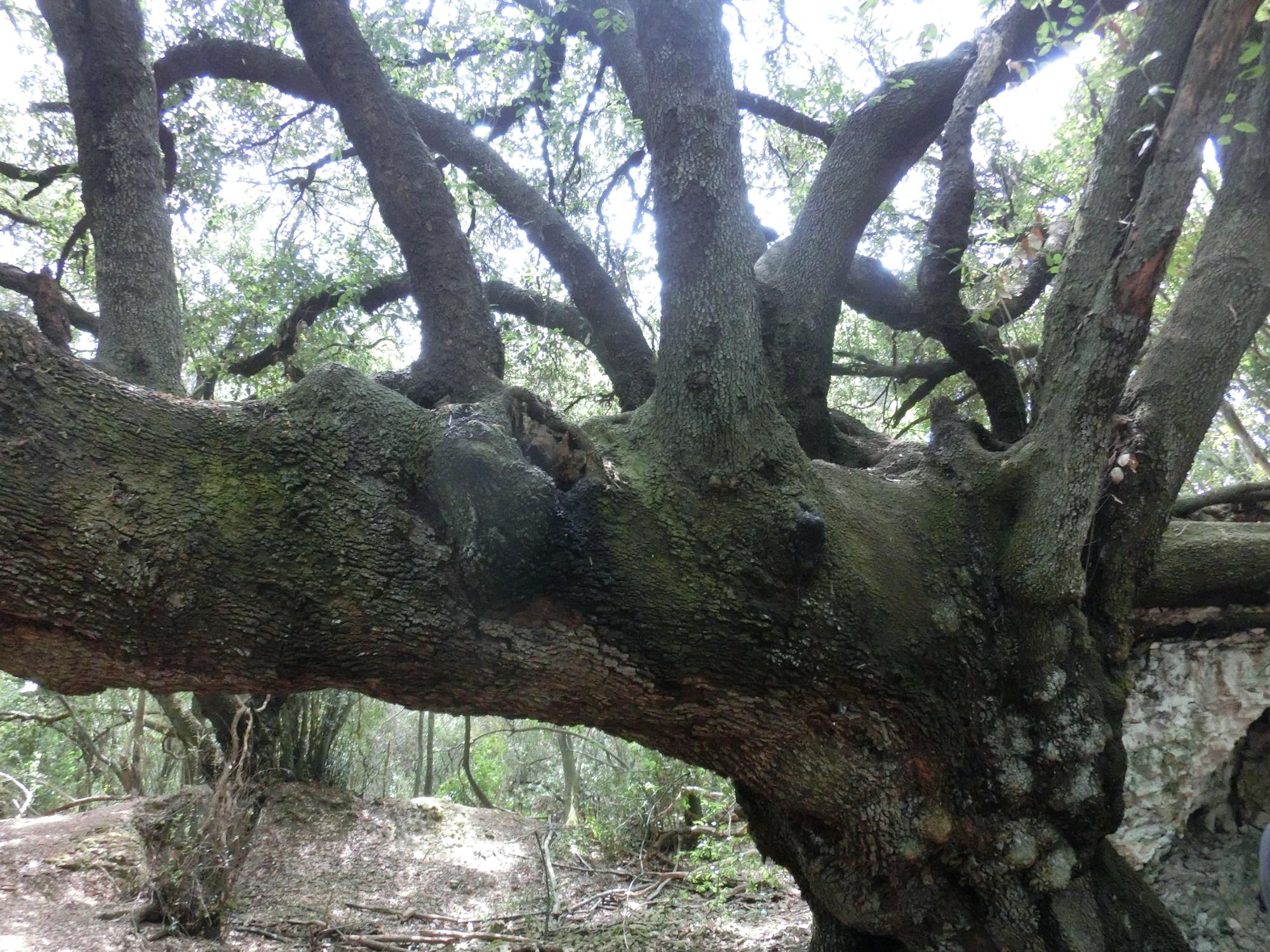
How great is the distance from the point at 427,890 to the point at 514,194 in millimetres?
4487

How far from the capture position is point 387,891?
17.5 feet

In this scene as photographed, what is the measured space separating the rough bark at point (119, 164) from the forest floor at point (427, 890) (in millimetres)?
3096

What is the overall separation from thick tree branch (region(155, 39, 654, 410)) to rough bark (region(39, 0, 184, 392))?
4.45ft

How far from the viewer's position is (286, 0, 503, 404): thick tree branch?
2891 millimetres

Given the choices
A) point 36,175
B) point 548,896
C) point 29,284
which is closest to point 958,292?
point 29,284

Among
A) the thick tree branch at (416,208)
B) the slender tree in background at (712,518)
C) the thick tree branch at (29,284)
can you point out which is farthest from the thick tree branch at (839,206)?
the thick tree branch at (29,284)

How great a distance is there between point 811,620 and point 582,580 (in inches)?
28.6

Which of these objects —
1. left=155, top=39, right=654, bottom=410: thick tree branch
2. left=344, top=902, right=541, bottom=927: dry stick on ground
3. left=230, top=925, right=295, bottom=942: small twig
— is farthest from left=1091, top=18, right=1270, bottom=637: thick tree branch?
left=230, top=925, right=295, bottom=942: small twig

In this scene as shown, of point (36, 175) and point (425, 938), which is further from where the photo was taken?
point (36, 175)

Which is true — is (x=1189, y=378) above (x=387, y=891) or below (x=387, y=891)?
above

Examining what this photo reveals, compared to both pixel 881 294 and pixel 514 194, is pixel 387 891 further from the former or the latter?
→ pixel 881 294

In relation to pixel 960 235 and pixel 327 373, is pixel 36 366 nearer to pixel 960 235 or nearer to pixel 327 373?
pixel 327 373

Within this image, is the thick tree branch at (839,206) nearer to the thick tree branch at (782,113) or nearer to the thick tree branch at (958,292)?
the thick tree branch at (958,292)

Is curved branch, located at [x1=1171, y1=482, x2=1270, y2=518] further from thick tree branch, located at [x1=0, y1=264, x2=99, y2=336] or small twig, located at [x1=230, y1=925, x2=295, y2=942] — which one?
small twig, located at [x1=230, y1=925, x2=295, y2=942]
